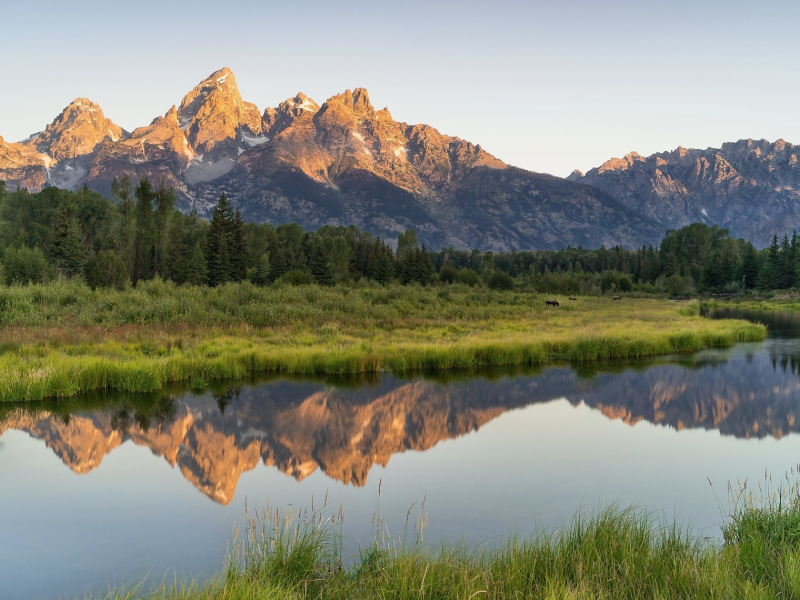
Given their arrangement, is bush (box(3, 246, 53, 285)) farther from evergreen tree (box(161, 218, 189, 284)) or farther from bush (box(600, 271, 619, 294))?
bush (box(600, 271, 619, 294))

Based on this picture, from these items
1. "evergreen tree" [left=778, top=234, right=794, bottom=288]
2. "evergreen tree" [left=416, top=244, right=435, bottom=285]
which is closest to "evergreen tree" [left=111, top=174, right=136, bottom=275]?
"evergreen tree" [left=416, top=244, right=435, bottom=285]

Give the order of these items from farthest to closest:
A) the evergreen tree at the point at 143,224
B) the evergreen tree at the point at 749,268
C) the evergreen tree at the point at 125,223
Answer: the evergreen tree at the point at 749,268 < the evergreen tree at the point at 143,224 < the evergreen tree at the point at 125,223

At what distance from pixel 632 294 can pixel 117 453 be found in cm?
12187

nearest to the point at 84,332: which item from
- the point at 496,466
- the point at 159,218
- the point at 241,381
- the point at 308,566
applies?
the point at 241,381

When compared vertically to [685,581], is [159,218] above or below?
above

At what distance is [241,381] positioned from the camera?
23625 mm

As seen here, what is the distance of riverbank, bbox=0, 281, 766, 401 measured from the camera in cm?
2162

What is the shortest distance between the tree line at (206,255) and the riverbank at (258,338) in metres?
17.6

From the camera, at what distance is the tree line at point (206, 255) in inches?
2611

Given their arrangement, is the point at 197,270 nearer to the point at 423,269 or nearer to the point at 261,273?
the point at 261,273

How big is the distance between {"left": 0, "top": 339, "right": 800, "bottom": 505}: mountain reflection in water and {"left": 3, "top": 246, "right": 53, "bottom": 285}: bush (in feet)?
159

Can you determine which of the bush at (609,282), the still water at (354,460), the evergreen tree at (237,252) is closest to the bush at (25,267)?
the evergreen tree at (237,252)

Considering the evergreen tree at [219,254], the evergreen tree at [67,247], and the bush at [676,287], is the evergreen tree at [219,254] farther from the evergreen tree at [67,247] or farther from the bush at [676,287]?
the bush at [676,287]

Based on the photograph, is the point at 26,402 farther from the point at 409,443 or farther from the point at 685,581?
the point at 685,581
